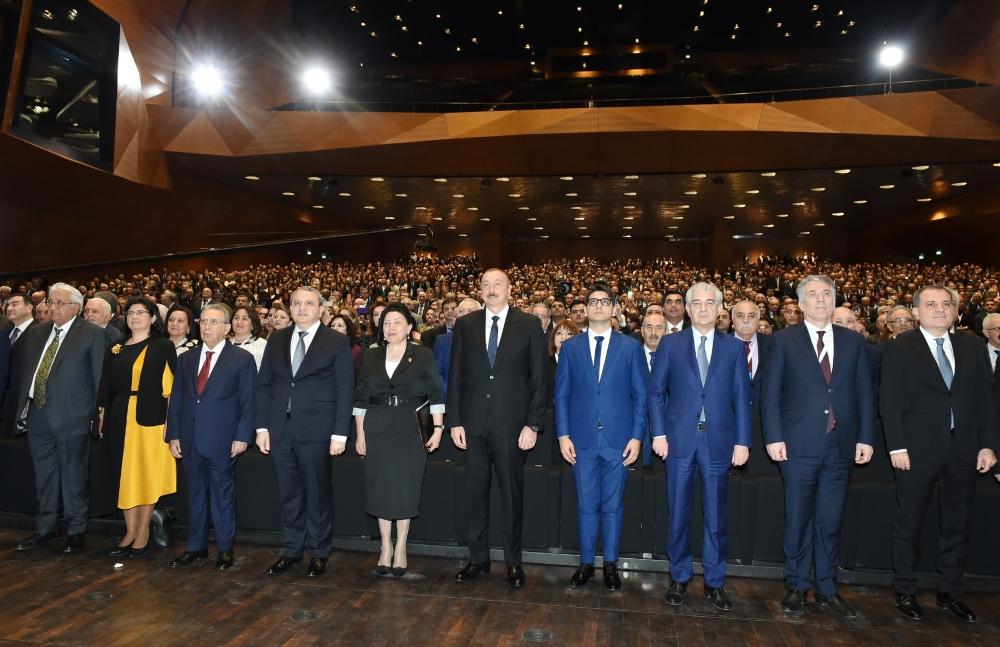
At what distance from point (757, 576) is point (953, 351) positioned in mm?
1612

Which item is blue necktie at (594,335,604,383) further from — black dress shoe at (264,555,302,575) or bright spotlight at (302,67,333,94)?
bright spotlight at (302,67,333,94)

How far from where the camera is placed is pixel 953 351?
10.9 feet

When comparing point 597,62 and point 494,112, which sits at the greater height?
point 597,62

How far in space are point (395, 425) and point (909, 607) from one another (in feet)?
9.23

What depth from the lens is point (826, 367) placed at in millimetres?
3338

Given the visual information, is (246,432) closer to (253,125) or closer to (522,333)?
(522,333)

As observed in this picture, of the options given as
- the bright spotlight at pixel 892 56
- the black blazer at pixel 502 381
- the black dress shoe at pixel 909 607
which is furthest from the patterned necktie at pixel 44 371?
the bright spotlight at pixel 892 56

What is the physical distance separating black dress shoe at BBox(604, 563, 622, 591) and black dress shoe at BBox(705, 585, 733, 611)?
0.47m

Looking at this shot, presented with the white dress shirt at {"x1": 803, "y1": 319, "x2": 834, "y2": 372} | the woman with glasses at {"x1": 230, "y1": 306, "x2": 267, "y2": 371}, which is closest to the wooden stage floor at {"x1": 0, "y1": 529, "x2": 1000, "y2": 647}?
the white dress shirt at {"x1": 803, "y1": 319, "x2": 834, "y2": 372}

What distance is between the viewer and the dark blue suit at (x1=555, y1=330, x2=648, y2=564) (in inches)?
139

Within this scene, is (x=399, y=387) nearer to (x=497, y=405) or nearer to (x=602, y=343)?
(x=497, y=405)

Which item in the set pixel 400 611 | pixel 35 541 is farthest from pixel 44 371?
pixel 400 611

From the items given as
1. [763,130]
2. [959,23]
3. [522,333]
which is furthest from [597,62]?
[522,333]

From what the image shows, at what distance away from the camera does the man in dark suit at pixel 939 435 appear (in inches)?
128
